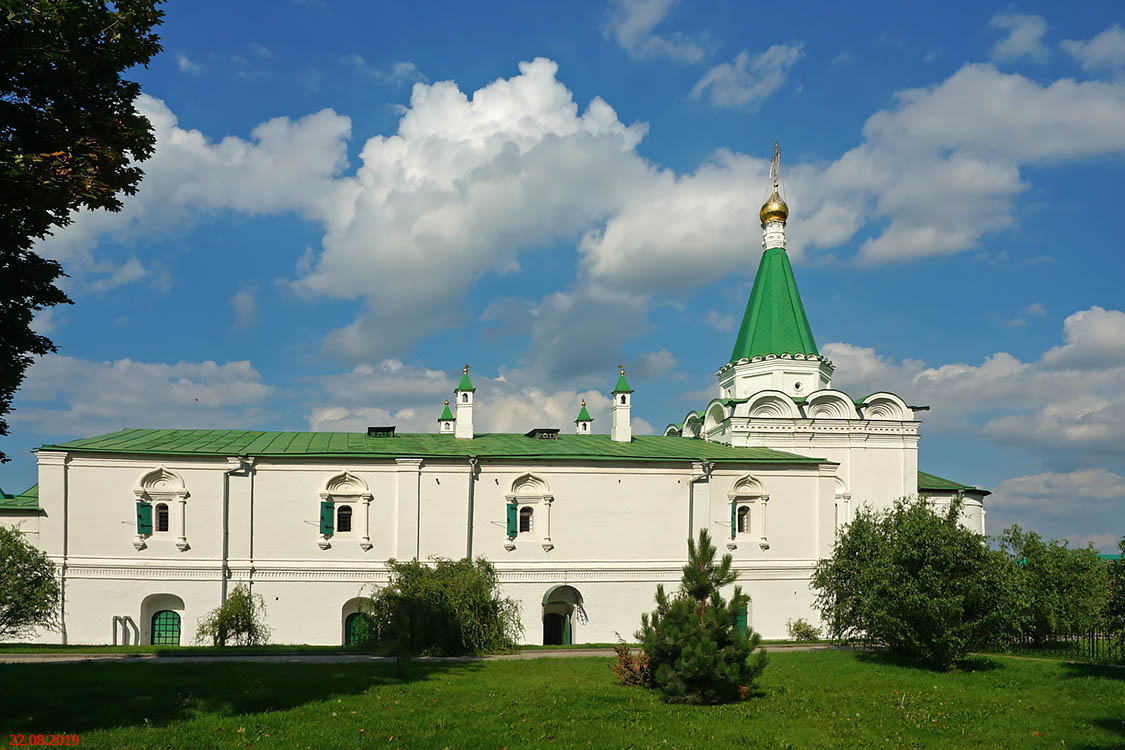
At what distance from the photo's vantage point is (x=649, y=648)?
15859 mm

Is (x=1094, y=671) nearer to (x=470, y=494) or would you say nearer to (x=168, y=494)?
(x=470, y=494)

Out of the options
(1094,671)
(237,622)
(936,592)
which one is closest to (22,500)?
(237,622)

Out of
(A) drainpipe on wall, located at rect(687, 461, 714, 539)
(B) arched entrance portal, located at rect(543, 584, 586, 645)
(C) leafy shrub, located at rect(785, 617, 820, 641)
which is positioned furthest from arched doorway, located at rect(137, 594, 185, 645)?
(C) leafy shrub, located at rect(785, 617, 820, 641)

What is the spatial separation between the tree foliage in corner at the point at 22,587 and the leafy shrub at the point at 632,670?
16.7 m

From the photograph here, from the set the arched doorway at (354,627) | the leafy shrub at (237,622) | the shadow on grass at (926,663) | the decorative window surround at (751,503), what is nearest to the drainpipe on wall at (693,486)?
the decorative window surround at (751,503)

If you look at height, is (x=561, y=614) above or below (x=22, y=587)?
below

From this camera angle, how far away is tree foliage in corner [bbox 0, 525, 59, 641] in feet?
72.7

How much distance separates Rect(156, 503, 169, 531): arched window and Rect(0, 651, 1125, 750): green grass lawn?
8869 mm

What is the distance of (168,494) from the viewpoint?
26.1 meters

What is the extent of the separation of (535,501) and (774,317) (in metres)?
15.7

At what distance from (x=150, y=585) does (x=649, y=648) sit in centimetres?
1770

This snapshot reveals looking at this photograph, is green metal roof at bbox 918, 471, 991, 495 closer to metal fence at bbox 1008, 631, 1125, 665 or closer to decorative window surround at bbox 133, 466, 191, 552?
metal fence at bbox 1008, 631, 1125, 665

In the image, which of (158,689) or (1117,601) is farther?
(1117,601)
